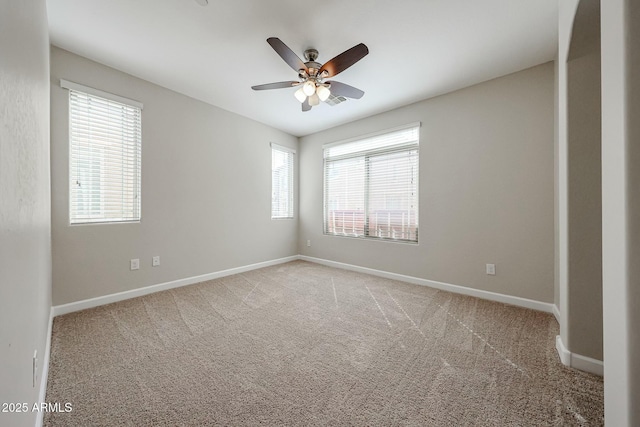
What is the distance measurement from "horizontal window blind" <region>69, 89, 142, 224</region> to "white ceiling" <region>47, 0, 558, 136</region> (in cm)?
49

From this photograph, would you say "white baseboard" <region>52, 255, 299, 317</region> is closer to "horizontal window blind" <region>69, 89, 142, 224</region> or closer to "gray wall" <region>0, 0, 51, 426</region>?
"horizontal window blind" <region>69, 89, 142, 224</region>

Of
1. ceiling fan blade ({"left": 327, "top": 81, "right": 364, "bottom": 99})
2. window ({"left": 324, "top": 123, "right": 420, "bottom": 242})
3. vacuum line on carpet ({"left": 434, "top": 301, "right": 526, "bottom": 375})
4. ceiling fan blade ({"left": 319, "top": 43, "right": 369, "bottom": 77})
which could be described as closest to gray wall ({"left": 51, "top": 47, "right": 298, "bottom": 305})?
window ({"left": 324, "top": 123, "right": 420, "bottom": 242})

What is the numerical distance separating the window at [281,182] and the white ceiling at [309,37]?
64.9 inches

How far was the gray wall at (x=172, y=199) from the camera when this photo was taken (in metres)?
2.40

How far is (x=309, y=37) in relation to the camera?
2.16 metres

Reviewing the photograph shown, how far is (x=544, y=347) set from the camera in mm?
1863

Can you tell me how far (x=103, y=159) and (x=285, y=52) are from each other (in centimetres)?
233

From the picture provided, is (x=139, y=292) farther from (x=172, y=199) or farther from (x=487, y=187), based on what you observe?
(x=487, y=187)

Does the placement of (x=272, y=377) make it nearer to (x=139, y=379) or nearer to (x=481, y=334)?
(x=139, y=379)

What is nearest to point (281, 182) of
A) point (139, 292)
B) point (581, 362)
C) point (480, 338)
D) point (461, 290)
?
point (139, 292)

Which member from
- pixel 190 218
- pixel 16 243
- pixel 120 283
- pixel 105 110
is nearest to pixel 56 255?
pixel 120 283

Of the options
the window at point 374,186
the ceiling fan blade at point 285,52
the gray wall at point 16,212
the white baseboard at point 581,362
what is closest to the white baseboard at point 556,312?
the white baseboard at point 581,362

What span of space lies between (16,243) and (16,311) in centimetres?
24

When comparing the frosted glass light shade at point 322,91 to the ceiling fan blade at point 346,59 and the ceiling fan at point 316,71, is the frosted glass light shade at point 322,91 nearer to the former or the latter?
the ceiling fan at point 316,71
